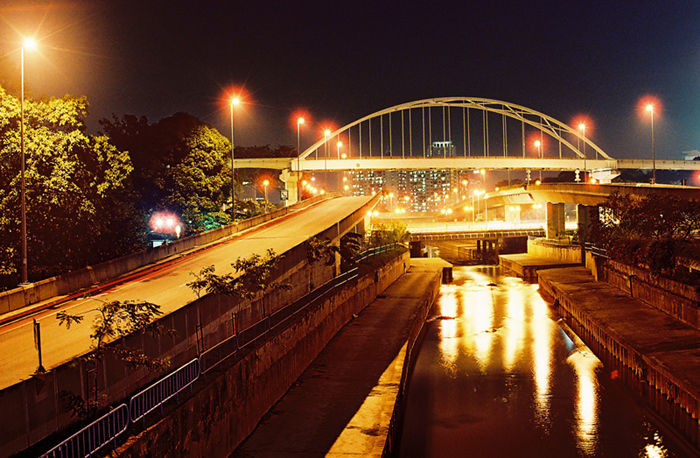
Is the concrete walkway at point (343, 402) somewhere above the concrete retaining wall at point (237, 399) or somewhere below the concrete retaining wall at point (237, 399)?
below

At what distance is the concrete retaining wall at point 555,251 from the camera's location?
61.9m

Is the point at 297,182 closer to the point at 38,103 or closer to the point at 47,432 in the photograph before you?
the point at 38,103

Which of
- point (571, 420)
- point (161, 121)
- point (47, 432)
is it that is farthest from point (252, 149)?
point (47, 432)

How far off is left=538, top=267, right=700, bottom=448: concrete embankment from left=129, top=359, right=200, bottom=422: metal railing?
17.1 m

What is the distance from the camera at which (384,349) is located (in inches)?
1023

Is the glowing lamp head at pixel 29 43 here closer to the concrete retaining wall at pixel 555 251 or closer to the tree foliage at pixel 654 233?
the tree foliage at pixel 654 233

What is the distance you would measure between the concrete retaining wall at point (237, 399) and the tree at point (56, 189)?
1349 centimetres

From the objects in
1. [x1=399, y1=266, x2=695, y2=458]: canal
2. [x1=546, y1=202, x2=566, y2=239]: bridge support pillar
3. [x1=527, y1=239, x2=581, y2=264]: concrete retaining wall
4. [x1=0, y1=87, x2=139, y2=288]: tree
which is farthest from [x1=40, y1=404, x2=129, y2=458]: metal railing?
[x1=546, y1=202, x2=566, y2=239]: bridge support pillar

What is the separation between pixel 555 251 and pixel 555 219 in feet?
50.8

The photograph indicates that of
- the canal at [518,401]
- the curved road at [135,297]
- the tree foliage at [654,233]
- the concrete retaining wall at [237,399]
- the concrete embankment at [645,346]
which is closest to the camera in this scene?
the concrete retaining wall at [237,399]

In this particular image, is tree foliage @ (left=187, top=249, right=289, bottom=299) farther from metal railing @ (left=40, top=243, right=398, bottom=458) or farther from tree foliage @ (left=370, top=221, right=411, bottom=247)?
tree foliage @ (left=370, top=221, right=411, bottom=247)

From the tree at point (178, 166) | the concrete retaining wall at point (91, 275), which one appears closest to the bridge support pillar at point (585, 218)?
the tree at point (178, 166)

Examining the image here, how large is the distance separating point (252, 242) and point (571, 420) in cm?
2089

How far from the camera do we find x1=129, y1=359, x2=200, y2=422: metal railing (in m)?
11.6
